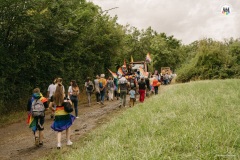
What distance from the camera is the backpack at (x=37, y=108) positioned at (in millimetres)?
9195

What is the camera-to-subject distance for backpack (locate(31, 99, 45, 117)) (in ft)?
30.2

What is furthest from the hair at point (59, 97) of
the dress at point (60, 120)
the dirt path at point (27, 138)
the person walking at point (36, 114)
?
the dirt path at point (27, 138)

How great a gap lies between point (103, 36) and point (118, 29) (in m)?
2.90

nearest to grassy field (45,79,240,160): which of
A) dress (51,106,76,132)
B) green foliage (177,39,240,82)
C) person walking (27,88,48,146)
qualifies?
dress (51,106,76,132)

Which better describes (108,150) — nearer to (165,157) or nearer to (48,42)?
(165,157)

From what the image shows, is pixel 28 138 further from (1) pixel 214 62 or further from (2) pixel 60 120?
(1) pixel 214 62

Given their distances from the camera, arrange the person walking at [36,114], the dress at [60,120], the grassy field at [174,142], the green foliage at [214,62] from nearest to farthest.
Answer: the grassy field at [174,142] → the dress at [60,120] → the person walking at [36,114] → the green foliage at [214,62]

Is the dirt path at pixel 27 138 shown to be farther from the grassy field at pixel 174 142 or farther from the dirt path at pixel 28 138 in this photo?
the grassy field at pixel 174 142

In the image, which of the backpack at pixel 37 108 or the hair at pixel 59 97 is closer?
the hair at pixel 59 97

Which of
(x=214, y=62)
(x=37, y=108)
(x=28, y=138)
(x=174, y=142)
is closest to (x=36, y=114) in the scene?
(x=37, y=108)

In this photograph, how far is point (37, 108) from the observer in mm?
9258

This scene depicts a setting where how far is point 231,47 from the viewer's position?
3803 cm

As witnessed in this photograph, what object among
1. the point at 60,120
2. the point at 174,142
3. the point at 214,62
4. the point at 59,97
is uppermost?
the point at 214,62

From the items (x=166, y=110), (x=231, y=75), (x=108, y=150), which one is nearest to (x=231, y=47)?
(x=231, y=75)
